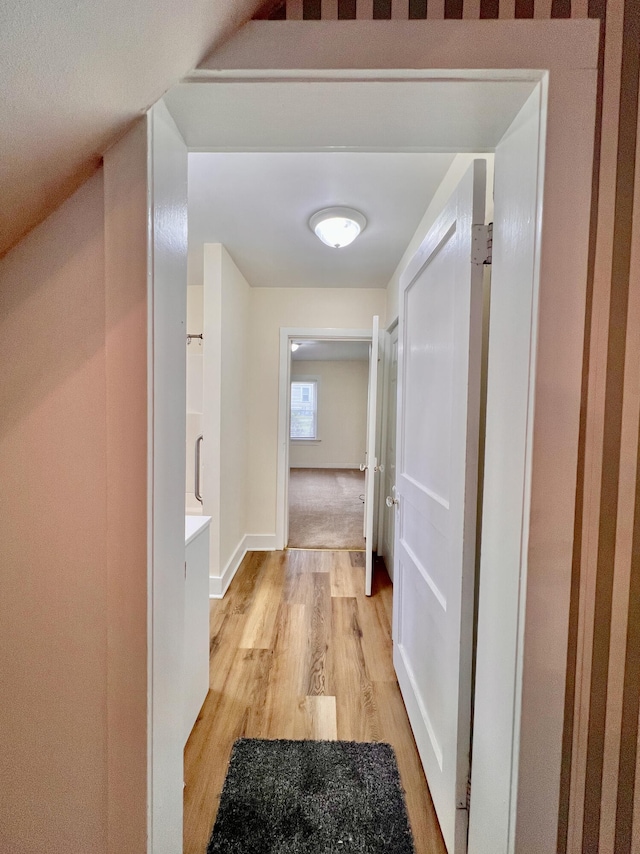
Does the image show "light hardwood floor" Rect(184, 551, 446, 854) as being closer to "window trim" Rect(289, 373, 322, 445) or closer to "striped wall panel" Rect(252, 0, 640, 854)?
"striped wall panel" Rect(252, 0, 640, 854)

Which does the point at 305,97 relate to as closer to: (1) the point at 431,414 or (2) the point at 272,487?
(1) the point at 431,414

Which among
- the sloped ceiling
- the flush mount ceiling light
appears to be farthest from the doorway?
the sloped ceiling

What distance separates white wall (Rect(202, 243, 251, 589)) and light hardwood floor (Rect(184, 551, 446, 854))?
0.46 metres

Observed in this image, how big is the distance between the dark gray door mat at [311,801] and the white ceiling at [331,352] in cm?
544

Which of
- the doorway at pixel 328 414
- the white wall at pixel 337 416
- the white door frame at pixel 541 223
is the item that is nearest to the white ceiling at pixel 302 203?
the white door frame at pixel 541 223

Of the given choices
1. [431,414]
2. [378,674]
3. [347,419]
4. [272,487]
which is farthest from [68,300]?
[347,419]

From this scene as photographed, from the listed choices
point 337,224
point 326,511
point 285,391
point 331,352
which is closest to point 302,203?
point 337,224

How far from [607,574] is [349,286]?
2869mm

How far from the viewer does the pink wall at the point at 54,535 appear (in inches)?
26.4

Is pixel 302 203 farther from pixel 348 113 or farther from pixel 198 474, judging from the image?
pixel 198 474

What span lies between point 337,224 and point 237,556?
259 centimetres

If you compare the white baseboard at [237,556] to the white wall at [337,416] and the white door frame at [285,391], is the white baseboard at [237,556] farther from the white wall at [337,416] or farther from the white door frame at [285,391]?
the white wall at [337,416]

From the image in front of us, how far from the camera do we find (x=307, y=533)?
145 inches

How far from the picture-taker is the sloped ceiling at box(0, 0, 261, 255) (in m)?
0.46
